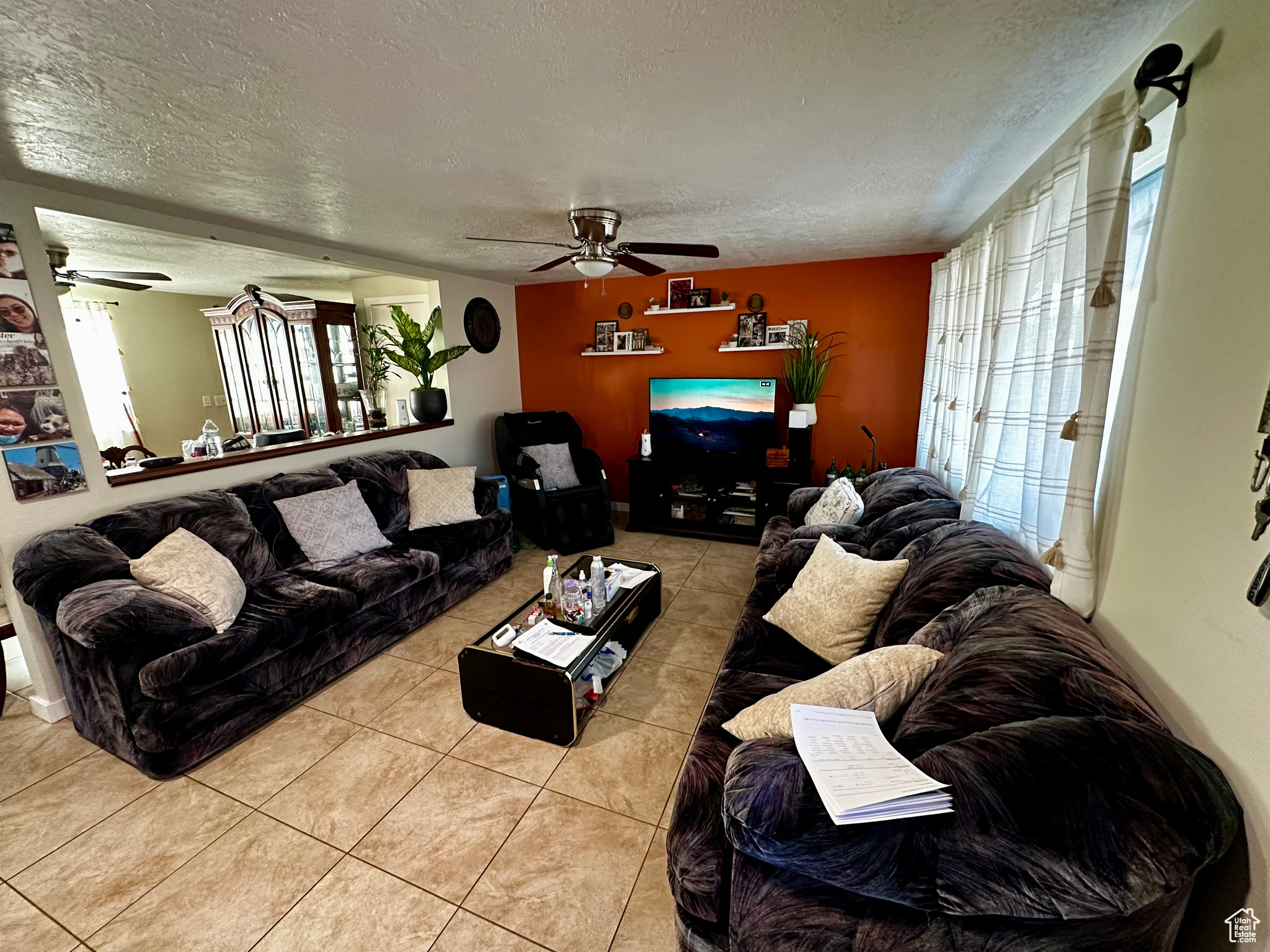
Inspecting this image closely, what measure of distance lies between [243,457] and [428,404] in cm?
137

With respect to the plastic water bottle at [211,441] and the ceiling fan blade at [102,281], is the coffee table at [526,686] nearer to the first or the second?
the plastic water bottle at [211,441]

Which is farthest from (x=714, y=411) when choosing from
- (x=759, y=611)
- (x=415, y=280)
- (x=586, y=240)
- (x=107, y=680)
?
(x=107, y=680)

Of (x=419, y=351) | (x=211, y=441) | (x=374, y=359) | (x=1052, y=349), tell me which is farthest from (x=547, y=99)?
(x=374, y=359)

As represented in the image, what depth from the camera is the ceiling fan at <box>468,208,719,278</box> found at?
2459mm

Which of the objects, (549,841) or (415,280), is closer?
(549,841)

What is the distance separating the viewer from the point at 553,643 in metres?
2.13

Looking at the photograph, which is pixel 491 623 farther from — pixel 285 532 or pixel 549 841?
pixel 549 841

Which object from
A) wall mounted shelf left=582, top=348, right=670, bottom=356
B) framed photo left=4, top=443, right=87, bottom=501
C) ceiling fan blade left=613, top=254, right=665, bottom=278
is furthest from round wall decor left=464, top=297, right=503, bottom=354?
framed photo left=4, top=443, right=87, bottom=501

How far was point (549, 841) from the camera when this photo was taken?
1.65m

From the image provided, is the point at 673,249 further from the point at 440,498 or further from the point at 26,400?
the point at 26,400

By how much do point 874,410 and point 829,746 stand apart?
11.8 ft

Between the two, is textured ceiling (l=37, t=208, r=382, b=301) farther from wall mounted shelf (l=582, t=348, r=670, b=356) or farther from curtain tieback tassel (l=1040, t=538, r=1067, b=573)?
curtain tieback tassel (l=1040, t=538, r=1067, b=573)

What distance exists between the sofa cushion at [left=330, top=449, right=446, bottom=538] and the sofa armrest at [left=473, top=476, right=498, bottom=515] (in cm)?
47

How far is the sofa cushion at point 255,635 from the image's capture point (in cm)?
186
